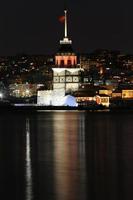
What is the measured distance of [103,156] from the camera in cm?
2672

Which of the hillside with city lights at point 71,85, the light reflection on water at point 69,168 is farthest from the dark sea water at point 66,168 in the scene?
the hillside with city lights at point 71,85

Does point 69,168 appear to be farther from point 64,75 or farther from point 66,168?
point 64,75

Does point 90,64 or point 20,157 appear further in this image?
point 90,64

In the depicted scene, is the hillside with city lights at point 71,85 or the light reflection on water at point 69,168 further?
the hillside with city lights at point 71,85

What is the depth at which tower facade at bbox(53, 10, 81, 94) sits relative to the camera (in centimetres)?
9594

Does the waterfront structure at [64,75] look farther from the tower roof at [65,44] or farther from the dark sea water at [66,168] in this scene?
the dark sea water at [66,168]

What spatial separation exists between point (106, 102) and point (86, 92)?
334 cm

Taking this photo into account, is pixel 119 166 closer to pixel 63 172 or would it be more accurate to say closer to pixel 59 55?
pixel 63 172

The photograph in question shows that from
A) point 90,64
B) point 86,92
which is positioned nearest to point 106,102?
point 86,92

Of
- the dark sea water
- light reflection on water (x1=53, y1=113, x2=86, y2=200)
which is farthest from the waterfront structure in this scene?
the dark sea water

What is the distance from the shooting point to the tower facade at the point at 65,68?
3777 inches

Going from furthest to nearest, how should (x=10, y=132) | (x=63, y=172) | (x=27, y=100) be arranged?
1. (x=27, y=100)
2. (x=10, y=132)
3. (x=63, y=172)

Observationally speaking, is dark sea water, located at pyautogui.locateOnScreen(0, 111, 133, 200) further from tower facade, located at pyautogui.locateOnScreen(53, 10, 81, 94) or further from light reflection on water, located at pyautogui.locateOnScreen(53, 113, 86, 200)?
tower facade, located at pyautogui.locateOnScreen(53, 10, 81, 94)

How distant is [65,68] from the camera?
3767 inches
